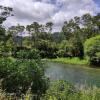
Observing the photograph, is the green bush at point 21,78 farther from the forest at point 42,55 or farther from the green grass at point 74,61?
the green grass at point 74,61

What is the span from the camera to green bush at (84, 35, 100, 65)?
8064 centimetres

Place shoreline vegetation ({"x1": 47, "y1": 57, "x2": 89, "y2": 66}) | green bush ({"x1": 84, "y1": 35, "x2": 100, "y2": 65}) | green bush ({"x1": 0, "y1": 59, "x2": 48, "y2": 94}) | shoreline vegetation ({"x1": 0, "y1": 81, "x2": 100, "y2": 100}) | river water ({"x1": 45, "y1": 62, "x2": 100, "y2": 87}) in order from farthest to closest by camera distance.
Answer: shoreline vegetation ({"x1": 47, "y1": 57, "x2": 89, "y2": 66}) → green bush ({"x1": 84, "y1": 35, "x2": 100, "y2": 65}) → river water ({"x1": 45, "y1": 62, "x2": 100, "y2": 87}) → green bush ({"x1": 0, "y1": 59, "x2": 48, "y2": 94}) → shoreline vegetation ({"x1": 0, "y1": 81, "x2": 100, "y2": 100})

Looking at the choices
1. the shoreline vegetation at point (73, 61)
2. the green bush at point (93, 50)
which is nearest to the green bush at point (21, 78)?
the green bush at point (93, 50)

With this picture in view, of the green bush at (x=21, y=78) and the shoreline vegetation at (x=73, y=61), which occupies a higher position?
the shoreline vegetation at (x=73, y=61)

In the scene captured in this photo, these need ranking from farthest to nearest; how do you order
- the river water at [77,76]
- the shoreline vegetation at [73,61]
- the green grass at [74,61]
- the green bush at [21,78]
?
the green grass at [74,61] < the shoreline vegetation at [73,61] < the river water at [77,76] < the green bush at [21,78]

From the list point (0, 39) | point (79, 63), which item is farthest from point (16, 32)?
point (0, 39)

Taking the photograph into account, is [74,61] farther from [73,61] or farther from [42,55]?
[42,55]

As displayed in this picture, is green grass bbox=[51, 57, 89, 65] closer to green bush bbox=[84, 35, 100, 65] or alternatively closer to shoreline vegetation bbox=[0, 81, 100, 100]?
green bush bbox=[84, 35, 100, 65]

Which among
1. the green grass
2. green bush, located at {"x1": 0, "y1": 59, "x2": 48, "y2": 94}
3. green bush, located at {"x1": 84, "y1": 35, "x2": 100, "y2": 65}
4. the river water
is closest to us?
green bush, located at {"x1": 0, "y1": 59, "x2": 48, "y2": 94}

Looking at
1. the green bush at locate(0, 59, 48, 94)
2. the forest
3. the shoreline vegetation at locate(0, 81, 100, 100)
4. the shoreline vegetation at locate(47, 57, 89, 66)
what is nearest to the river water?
the forest

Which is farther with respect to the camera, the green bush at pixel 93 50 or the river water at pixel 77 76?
the green bush at pixel 93 50

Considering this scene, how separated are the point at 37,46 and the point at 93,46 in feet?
82.5

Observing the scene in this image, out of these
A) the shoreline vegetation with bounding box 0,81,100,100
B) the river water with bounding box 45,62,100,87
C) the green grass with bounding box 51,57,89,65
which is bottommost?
the river water with bounding box 45,62,100,87

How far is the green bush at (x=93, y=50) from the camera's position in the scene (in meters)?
80.6
